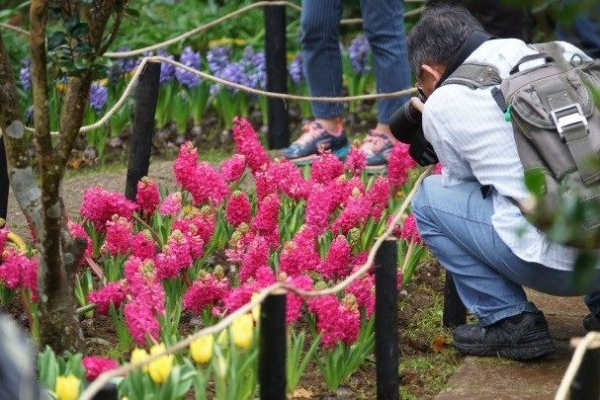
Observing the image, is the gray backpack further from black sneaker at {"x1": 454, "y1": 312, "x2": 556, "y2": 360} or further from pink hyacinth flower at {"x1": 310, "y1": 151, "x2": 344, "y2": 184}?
pink hyacinth flower at {"x1": 310, "y1": 151, "x2": 344, "y2": 184}

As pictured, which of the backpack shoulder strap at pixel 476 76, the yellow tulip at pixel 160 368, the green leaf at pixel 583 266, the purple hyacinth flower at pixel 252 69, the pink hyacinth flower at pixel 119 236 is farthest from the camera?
the purple hyacinth flower at pixel 252 69

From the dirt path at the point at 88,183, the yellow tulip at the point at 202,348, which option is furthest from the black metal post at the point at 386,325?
the dirt path at the point at 88,183

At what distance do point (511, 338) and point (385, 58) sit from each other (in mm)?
2185

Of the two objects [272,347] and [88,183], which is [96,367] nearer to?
[272,347]

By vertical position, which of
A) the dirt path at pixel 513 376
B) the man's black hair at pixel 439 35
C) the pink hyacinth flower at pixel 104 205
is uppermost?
the man's black hair at pixel 439 35

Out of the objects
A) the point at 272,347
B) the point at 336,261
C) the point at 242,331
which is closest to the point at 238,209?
the point at 336,261

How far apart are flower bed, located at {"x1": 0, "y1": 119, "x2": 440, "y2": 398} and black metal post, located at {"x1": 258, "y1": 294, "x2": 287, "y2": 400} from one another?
0.33m

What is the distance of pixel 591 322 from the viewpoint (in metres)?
3.61

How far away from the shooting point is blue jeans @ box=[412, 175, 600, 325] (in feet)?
10.9

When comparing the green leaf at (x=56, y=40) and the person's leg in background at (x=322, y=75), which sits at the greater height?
the green leaf at (x=56, y=40)

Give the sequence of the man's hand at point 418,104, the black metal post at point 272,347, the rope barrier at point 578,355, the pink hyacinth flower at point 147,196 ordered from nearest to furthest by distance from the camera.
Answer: the rope barrier at point 578,355 < the black metal post at point 272,347 < the man's hand at point 418,104 < the pink hyacinth flower at point 147,196

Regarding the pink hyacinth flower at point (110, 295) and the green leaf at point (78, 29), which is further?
the pink hyacinth flower at point (110, 295)

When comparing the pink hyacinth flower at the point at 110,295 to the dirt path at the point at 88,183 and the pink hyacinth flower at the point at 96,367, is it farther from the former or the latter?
the dirt path at the point at 88,183

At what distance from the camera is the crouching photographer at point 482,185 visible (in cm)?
320
